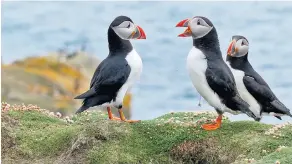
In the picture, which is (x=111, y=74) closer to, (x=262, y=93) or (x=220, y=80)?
(x=220, y=80)

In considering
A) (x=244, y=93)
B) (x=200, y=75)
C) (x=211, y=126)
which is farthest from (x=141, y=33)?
(x=244, y=93)

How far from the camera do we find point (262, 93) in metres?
12.6

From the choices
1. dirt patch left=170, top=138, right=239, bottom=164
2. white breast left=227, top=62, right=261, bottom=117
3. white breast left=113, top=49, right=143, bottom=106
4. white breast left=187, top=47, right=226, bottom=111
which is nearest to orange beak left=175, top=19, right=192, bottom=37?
white breast left=187, top=47, right=226, bottom=111

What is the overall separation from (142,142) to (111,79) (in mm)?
966

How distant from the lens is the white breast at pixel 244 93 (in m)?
12.6

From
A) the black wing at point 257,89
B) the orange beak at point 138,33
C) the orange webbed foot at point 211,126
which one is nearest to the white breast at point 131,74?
the orange beak at point 138,33

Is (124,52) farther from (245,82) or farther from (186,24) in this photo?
(245,82)

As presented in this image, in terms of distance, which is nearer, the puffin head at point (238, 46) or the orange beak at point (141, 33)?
the orange beak at point (141, 33)

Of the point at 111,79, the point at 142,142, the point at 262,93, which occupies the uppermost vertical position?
the point at 111,79

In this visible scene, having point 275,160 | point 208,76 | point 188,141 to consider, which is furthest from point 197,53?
point 275,160

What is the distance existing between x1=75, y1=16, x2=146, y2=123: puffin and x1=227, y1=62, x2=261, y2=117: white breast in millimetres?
1421

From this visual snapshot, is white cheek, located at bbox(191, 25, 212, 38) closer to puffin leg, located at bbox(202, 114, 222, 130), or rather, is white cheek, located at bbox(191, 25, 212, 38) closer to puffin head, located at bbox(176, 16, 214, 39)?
puffin head, located at bbox(176, 16, 214, 39)

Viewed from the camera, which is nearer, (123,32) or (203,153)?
(203,153)

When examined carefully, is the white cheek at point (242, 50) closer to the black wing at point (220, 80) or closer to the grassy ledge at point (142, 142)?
the black wing at point (220, 80)
